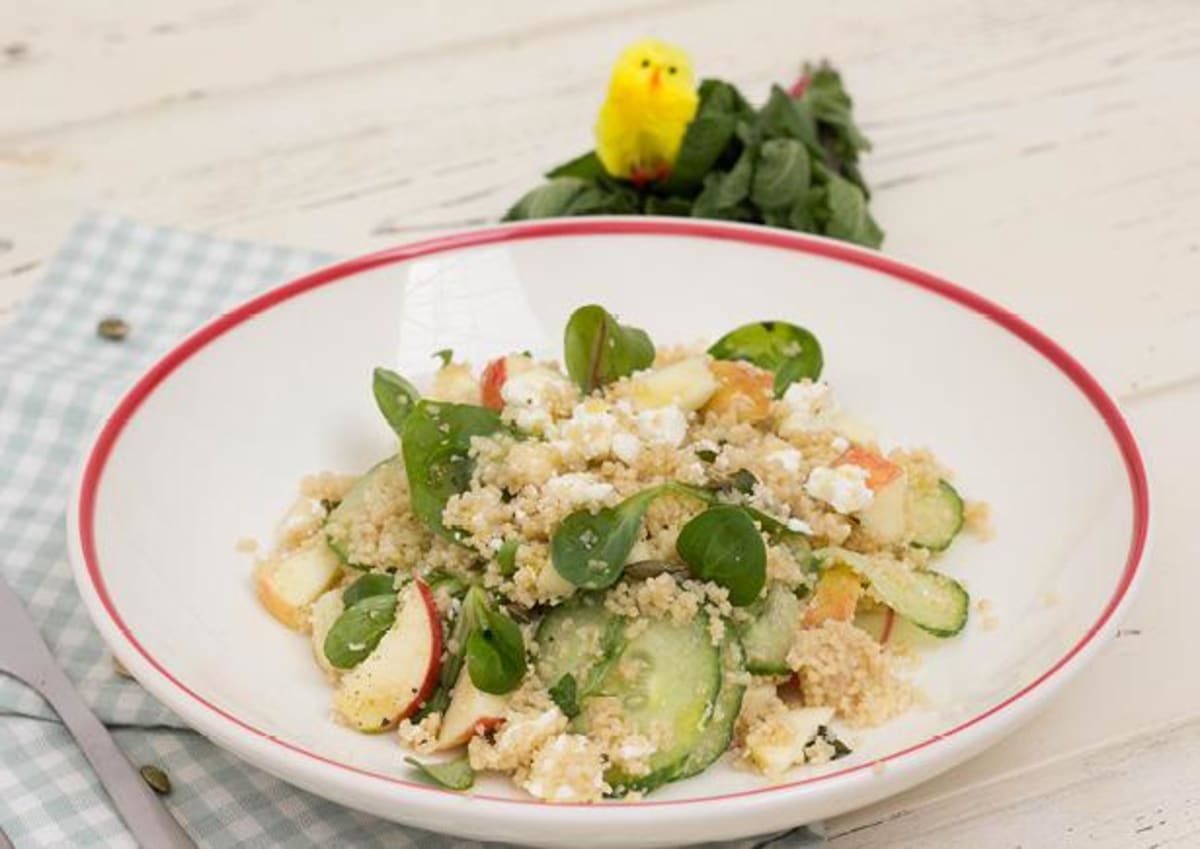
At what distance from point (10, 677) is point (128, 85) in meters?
1.66

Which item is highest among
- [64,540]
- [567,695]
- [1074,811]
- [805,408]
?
[805,408]

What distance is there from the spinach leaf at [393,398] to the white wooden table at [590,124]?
0.83m

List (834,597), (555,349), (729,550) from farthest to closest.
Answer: (555,349) → (834,597) → (729,550)

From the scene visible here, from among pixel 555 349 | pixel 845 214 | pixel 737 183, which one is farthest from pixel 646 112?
pixel 555 349

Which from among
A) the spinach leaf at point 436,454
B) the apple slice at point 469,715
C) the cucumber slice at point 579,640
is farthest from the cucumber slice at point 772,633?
the spinach leaf at point 436,454

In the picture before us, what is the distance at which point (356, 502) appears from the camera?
1863 millimetres

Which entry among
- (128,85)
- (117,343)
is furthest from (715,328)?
(128,85)

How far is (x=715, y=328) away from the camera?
2205mm

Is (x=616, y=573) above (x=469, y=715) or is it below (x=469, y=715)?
above

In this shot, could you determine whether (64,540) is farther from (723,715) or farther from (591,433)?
(723,715)

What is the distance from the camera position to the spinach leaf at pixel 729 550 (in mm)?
1598

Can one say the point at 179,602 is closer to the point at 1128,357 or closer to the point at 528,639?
the point at 528,639

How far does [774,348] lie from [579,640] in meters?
0.55

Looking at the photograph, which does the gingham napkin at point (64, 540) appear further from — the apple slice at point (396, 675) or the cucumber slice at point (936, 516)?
the cucumber slice at point (936, 516)
